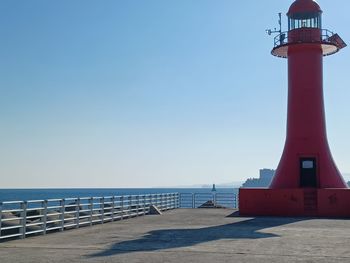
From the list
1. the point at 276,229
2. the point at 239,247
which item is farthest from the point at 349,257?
the point at 276,229

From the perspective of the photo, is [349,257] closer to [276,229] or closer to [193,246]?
[193,246]

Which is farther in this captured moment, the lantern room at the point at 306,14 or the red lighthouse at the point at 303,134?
the lantern room at the point at 306,14

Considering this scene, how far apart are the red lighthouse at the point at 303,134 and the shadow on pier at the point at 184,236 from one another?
5523 mm

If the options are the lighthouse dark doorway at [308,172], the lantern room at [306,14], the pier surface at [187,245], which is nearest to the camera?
the pier surface at [187,245]

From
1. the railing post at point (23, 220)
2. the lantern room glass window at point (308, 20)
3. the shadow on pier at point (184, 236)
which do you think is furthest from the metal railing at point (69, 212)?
the lantern room glass window at point (308, 20)

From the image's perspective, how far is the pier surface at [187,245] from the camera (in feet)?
34.2

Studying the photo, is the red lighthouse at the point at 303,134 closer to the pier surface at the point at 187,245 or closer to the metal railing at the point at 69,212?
the metal railing at the point at 69,212

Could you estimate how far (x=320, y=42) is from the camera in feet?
82.4

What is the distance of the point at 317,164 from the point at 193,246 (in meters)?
13.7

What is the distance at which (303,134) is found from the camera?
81.7 ft

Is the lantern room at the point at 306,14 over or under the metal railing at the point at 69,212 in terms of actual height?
over

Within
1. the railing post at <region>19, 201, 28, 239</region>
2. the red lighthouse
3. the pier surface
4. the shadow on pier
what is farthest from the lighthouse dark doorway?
the railing post at <region>19, 201, 28, 239</region>

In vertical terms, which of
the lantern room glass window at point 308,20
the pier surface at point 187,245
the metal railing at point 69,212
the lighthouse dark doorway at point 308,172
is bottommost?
the pier surface at point 187,245

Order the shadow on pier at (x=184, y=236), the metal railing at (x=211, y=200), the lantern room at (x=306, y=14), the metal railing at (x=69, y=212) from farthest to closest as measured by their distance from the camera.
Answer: the metal railing at (x=211, y=200) → the lantern room at (x=306, y=14) → the metal railing at (x=69, y=212) → the shadow on pier at (x=184, y=236)
